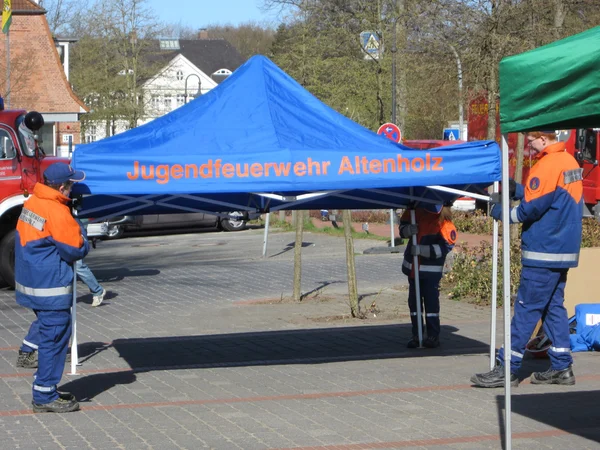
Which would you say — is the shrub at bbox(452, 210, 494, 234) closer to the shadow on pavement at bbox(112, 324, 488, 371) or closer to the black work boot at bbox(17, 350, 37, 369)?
the shadow on pavement at bbox(112, 324, 488, 371)

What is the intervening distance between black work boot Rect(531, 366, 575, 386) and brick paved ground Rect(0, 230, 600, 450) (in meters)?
0.11

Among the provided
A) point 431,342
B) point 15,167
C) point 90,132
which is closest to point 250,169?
point 431,342

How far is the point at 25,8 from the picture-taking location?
5341 cm

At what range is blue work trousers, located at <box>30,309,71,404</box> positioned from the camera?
25.5 ft

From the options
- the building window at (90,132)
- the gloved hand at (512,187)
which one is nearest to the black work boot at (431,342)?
the gloved hand at (512,187)

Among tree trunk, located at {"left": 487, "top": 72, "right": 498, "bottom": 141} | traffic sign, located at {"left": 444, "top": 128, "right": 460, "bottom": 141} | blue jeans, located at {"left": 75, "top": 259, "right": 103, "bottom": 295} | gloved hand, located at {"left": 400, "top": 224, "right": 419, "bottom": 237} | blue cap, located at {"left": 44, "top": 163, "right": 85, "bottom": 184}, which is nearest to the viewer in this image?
blue cap, located at {"left": 44, "top": 163, "right": 85, "bottom": 184}

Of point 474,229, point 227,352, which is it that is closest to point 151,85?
point 474,229

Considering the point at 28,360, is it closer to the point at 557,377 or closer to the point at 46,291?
the point at 46,291

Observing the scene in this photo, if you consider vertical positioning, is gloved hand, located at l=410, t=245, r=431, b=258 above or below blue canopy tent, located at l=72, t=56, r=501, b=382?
below

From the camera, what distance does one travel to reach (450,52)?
2027 cm

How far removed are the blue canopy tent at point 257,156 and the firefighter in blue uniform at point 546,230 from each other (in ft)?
2.36

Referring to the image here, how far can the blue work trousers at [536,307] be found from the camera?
8266 millimetres

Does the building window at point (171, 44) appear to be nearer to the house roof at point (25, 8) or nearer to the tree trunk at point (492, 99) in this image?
the house roof at point (25, 8)

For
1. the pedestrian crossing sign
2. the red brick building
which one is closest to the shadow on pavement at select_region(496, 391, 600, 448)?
the pedestrian crossing sign
